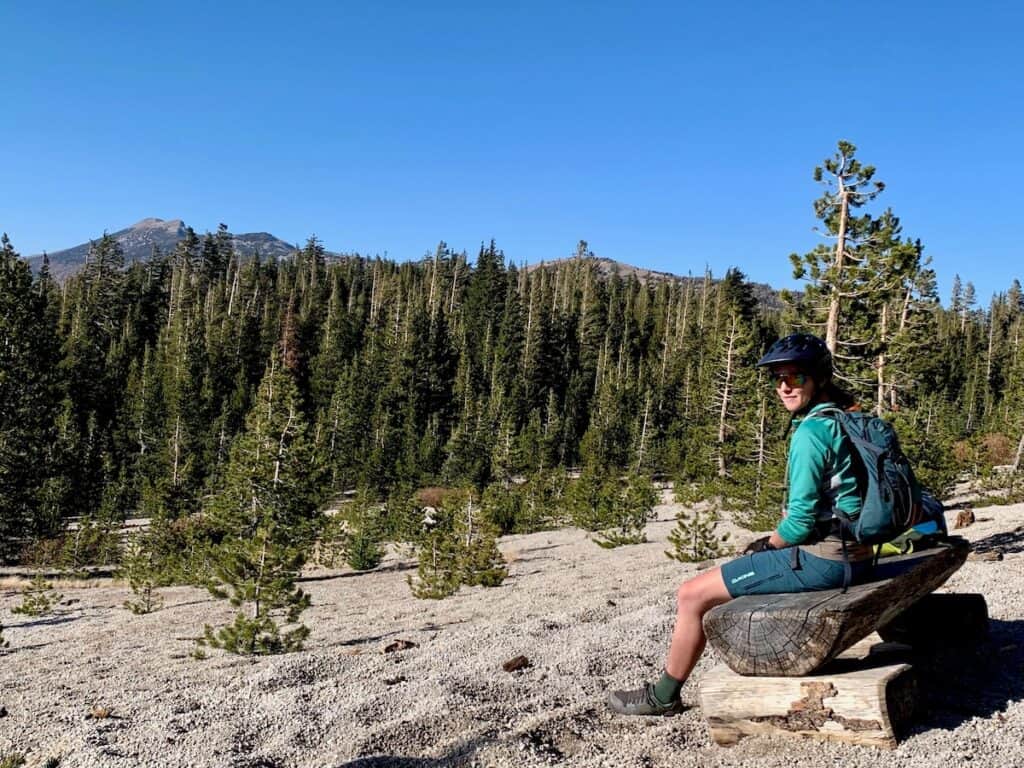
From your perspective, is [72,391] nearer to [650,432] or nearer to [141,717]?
[650,432]

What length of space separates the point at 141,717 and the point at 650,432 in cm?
5447

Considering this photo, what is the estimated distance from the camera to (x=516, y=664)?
263 inches

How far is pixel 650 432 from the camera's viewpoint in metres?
58.7

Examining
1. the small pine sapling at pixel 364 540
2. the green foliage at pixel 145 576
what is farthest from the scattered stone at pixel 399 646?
the small pine sapling at pixel 364 540

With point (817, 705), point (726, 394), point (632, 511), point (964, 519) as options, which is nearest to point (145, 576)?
point (632, 511)

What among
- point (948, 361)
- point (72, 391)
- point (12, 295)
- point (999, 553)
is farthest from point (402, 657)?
point (948, 361)

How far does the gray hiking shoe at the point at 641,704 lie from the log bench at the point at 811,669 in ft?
1.71

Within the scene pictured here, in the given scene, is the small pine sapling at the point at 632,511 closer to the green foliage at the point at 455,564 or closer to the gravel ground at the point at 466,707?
the green foliage at the point at 455,564

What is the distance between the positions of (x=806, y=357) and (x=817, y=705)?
2.04m

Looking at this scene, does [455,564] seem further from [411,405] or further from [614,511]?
[411,405]

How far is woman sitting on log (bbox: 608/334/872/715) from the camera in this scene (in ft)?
13.7

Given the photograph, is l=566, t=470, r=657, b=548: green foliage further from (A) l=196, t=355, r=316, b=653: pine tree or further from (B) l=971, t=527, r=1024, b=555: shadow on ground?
(B) l=971, t=527, r=1024, b=555: shadow on ground

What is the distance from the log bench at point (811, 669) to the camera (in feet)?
Answer: 13.6

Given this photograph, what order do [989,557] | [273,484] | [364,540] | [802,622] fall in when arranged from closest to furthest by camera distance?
Answer: [802,622] → [989,557] → [273,484] → [364,540]
